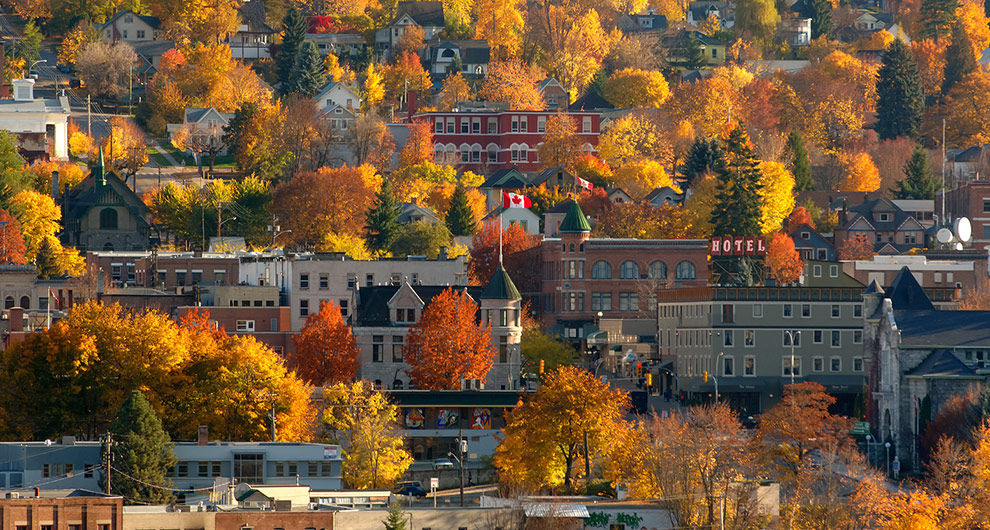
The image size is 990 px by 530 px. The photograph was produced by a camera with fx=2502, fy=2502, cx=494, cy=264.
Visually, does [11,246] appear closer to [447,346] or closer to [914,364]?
[447,346]

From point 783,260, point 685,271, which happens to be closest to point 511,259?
point 685,271

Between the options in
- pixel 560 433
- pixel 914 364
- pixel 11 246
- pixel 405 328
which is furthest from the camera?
pixel 11 246

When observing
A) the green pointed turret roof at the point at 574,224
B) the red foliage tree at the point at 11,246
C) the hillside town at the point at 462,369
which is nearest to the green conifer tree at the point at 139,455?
the hillside town at the point at 462,369

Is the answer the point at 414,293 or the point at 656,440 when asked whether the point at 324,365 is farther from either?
the point at 656,440

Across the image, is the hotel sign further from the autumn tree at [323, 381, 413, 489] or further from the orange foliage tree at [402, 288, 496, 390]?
the autumn tree at [323, 381, 413, 489]

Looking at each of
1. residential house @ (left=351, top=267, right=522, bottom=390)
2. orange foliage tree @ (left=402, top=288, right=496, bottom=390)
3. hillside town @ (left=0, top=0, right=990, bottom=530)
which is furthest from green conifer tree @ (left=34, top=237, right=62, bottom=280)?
orange foliage tree @ (left=402, top=288, right=496, bottom=390)

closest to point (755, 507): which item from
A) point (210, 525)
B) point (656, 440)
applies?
point (656, 440)

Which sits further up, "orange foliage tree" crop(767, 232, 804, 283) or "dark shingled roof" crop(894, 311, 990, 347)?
"orange foliage tree" crop(767, 232, 804, 283)
